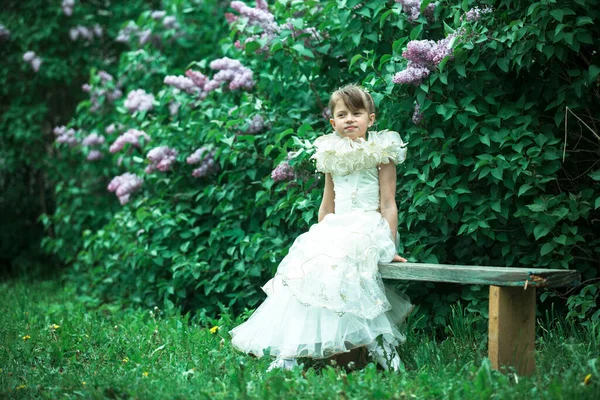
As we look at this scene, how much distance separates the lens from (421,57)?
396 cm

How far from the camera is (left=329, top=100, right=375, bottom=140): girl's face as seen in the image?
12.3 feet

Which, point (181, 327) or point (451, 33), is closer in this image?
point (451, 33)

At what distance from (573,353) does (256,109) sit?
2.90m

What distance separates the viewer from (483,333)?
12.9 ft

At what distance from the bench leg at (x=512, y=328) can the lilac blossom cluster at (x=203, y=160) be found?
9.56 feet

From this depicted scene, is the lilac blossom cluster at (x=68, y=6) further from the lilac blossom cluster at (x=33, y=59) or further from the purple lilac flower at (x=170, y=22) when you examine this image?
the purple lilac flower at (x=170, y=22)

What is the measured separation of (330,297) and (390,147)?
91cm

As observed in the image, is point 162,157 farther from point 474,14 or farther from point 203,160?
point 474,14

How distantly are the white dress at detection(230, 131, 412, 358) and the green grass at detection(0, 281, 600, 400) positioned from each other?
15 centimetres

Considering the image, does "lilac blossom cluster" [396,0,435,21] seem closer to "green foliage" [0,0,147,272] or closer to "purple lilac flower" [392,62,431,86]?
"purple lilac flower" [392,62,431,86]

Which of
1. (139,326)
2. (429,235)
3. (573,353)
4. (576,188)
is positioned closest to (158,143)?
(139,326)

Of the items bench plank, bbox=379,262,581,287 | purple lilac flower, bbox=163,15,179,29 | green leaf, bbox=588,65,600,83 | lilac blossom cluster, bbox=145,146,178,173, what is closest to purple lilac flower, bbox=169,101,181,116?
lilac blossom cluster, bbox=145,146,178,173

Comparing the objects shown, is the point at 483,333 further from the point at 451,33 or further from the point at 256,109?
the point at 256,109

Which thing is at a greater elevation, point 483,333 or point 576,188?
point 576,188
